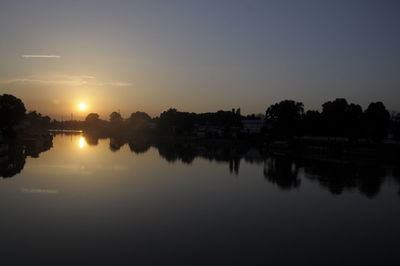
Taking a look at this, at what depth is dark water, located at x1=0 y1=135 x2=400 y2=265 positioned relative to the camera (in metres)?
10.0

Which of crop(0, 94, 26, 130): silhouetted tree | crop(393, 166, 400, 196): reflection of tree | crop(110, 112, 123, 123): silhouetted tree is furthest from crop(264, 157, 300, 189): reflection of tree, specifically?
crop(110, 112, 123, 123): silhouetted tree

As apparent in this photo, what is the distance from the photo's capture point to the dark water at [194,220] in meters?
10.0

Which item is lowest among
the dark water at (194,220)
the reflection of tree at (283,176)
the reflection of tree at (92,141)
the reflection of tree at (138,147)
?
the reflection of tree at (283,176)

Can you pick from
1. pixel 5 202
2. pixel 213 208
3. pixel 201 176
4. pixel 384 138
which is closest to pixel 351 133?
pixel 384 138

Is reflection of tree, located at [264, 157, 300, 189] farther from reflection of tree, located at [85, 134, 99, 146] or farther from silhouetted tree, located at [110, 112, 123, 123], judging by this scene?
silhouetted tree, located at [110, 112, 123, 123]

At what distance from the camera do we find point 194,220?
13594 mm

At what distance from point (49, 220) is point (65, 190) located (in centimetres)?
578

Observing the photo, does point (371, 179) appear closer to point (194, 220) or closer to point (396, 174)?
point (396, 174)

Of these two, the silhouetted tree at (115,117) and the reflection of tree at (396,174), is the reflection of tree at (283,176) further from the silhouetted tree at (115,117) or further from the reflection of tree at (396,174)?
the silhouetted tree at (115,117)

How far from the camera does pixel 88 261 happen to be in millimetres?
9328

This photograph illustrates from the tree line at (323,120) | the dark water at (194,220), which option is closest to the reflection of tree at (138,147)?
the tree line at (323,120)

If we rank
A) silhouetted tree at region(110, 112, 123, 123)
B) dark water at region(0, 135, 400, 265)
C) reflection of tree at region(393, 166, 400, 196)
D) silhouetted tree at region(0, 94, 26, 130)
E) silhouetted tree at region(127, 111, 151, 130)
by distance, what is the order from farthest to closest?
silhouetted tree at region(110, 112, 123, 123), silhouetted tree at region(127, 111, 151, 130), silhouetted tree at region(0, 94, 26, 130), reflection of tree at region(393, 166, 400, 196), dark water at region(0, 135, 400, 265)

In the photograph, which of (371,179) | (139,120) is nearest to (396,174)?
(371,179)

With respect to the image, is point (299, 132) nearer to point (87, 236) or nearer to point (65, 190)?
point (65, 190)
